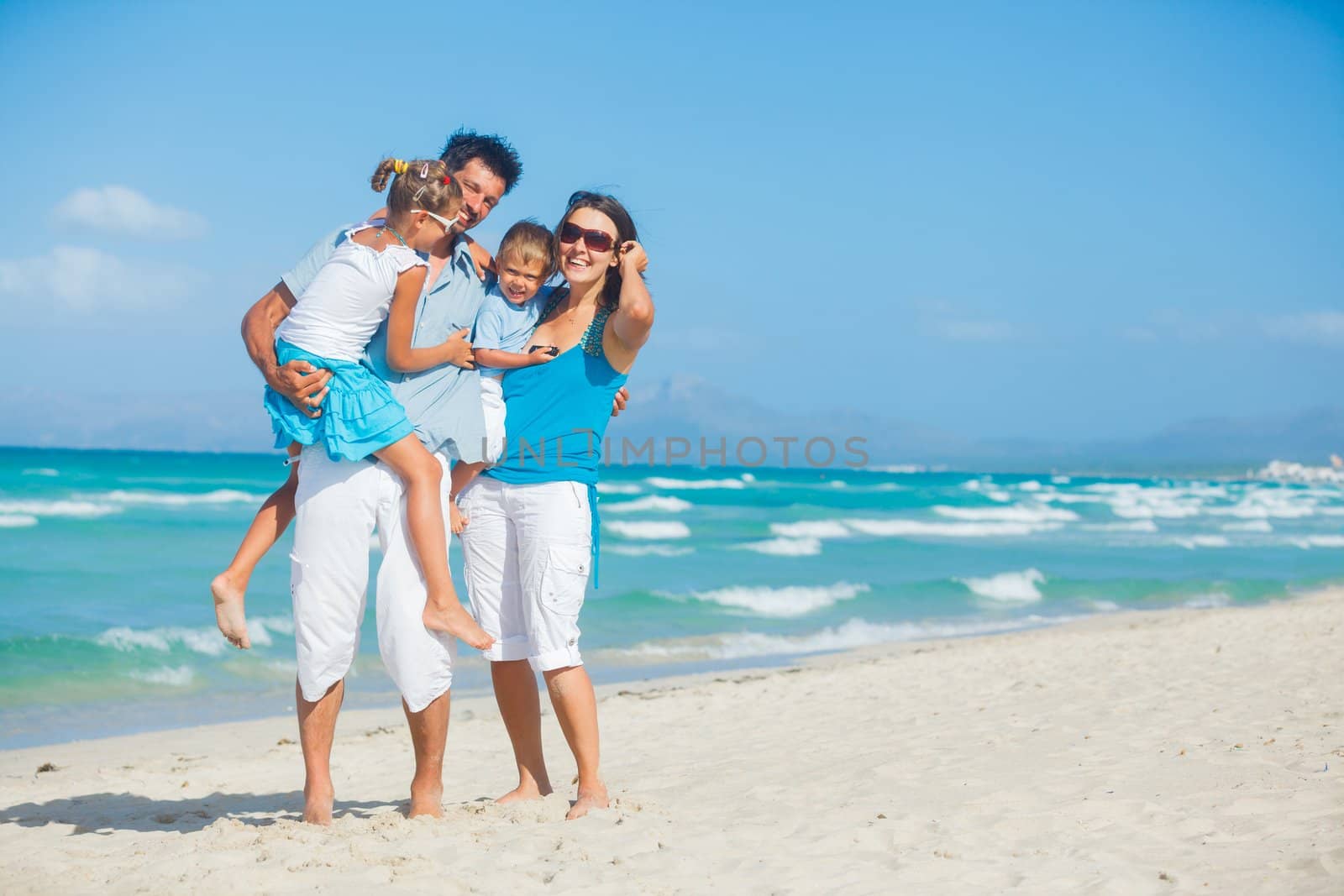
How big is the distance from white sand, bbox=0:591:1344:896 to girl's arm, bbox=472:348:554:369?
1662 millimetres

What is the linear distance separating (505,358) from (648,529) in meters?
21.3

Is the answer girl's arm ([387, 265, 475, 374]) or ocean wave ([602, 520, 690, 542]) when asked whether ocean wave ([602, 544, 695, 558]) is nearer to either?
ocean wave ([602, 520, 690, 542])

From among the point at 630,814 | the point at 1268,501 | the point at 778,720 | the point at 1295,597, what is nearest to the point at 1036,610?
the point at 1295,597

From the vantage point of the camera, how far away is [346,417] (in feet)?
11.6

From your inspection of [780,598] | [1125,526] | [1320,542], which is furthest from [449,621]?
[1125,526]

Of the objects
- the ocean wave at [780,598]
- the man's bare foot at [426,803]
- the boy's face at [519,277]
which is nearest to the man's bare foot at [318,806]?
the man's bare foot at [426,803]

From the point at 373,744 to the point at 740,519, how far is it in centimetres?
2288

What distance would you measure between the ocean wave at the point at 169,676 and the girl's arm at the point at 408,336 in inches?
239

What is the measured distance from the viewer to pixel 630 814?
4.07 m

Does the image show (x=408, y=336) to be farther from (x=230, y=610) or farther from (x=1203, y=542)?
(x=1203, y=542)

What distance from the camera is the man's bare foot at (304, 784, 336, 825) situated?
151 inches

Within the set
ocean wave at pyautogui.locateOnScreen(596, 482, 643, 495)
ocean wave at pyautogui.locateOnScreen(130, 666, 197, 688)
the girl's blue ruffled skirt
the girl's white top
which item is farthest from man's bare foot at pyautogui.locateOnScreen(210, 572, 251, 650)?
ocean wave at pyautogui.locateOnScreen(596, 482, 643, 495)

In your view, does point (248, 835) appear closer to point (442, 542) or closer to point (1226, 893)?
point (442, 542)

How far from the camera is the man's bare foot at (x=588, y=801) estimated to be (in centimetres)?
399
